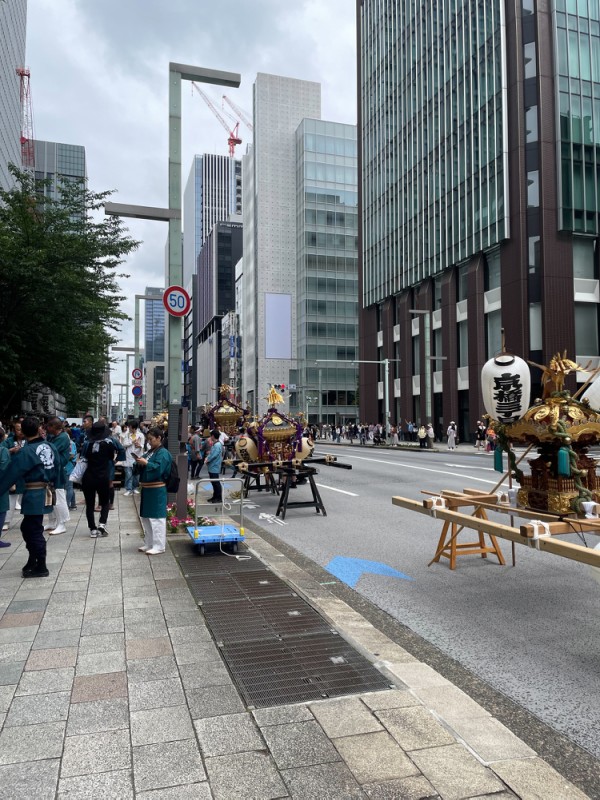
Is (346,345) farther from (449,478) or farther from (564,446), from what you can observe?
(564,446)

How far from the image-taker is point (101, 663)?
4.52m

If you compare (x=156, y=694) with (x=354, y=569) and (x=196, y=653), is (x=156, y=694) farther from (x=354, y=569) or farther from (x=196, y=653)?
(x=354, y=569)

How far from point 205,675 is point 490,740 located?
1994 millimetres

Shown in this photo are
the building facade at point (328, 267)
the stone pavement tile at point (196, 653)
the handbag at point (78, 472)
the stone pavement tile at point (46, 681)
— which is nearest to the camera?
the stone pavement tile at point (46, 681)

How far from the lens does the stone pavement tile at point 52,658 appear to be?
14.7 ft

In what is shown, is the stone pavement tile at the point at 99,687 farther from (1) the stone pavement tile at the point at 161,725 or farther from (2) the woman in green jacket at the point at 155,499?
(2) the woman in green jacket at the point at 155,499

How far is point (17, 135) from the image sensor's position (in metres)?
52.5

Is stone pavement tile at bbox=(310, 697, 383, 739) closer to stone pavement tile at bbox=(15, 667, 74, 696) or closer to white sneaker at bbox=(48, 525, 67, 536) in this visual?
stone pavement tile at bbox=(15, 667, 74, 696)

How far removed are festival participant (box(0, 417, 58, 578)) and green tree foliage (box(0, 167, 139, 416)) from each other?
391 inches

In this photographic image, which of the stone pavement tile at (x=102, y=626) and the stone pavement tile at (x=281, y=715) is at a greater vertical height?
the stone pavement tile at (x=281, y=715)

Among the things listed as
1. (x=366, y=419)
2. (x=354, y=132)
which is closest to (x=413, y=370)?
(x=366, y=419)

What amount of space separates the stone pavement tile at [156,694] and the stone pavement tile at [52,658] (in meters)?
0.73

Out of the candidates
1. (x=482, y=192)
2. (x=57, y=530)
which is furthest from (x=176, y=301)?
(x=482, y=192)

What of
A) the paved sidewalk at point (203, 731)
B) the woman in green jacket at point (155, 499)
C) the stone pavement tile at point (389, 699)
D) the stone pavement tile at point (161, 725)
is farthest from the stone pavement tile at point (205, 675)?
the woman in green jacket at point (155, 499)
